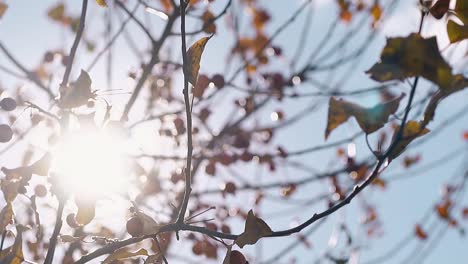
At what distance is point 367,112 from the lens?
3.51 feet

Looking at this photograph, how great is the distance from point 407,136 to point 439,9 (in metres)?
0.28

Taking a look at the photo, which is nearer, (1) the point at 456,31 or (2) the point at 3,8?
(1) the point at 456,31

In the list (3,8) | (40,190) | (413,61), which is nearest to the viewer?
(413,61)

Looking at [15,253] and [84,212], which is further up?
[84,212]

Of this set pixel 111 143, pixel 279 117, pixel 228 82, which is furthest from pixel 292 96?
pixel 111 143

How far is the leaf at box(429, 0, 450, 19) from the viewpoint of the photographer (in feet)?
3.48

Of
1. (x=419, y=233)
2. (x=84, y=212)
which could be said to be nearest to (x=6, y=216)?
(x=84, y=212)

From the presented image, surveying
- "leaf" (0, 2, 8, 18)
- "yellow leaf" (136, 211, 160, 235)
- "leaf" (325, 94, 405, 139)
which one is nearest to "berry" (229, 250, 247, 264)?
"yellow leaf" (136, 211, 160, 235)

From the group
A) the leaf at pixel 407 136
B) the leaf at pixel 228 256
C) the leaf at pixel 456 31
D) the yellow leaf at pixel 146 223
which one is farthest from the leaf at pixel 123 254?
the leaf at pixel 456 31

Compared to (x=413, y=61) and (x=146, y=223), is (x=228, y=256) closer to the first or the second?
(x=146, y=223)

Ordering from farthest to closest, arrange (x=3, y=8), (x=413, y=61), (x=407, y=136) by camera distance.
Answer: (x=3, y=8), (x=407, y=136), (x=413, y=61)

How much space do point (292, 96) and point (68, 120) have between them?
1960 millimetres

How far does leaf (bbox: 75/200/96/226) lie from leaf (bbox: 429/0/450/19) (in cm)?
102

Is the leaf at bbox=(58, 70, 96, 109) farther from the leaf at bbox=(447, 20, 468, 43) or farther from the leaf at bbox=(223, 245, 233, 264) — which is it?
the leaf at bbox=(447, 20, 468, 43)
